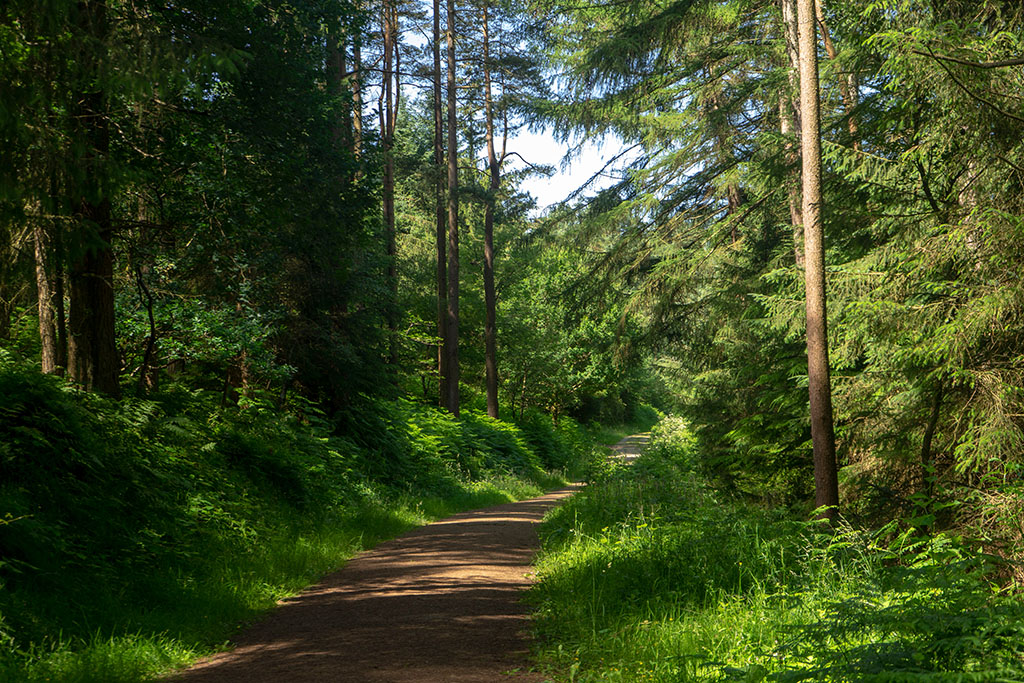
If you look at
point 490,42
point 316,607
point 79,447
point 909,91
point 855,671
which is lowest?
point 316,607

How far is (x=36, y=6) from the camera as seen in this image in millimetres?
6145

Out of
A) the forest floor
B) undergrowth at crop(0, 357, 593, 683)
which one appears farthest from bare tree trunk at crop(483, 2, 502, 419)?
the forest floor

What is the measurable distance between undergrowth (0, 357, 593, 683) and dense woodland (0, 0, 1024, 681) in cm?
4

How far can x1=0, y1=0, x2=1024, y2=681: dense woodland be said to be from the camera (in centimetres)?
636

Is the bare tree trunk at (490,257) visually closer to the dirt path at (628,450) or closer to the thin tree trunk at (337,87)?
the dirt path at (628,450)

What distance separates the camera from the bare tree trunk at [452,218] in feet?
77.5

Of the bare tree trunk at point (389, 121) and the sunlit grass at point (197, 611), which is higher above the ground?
the bare tree trunk at point (389, 121)

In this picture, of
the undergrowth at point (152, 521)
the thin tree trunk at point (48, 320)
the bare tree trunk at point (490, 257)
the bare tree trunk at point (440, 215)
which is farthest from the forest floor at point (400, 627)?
the bare tree trunk at point (490, 257)

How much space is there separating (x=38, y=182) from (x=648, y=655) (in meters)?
6.14

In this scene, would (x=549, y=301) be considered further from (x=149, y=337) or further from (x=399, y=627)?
(x=399, y=627)

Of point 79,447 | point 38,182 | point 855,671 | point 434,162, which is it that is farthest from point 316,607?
point 434,162

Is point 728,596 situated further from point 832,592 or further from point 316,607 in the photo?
point 316,607

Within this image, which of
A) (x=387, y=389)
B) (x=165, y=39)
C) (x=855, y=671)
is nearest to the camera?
(x=855, y=671)

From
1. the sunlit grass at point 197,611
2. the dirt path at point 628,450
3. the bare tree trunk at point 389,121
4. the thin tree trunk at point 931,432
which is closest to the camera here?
the sunlit grass at point 197,611
